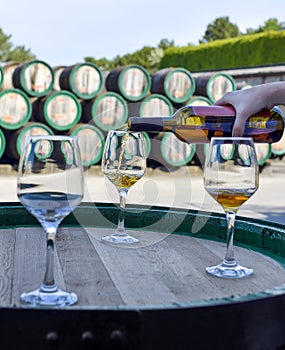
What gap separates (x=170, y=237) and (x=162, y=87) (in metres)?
7.81

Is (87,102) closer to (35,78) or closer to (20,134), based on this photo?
(35,78)

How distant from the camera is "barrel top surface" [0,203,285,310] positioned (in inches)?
44.4

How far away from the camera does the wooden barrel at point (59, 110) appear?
8648 mm

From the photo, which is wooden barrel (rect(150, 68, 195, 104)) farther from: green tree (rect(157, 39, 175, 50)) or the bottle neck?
green tree (rect(157, 39, 175, 50))

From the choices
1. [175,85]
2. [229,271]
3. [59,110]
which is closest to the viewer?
[229,271]

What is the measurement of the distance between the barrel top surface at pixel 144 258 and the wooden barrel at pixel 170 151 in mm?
7367

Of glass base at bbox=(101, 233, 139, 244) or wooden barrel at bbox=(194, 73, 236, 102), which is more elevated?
wooden barrel at bbox=(194, 73, 236, 102)

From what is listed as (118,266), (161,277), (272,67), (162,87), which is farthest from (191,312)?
(272,67)

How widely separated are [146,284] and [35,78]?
25.6ft

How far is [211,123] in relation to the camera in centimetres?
195

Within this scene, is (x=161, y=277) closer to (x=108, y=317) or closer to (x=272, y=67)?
(x=108, y=317)

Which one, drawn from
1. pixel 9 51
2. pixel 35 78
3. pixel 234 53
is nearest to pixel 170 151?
pixel 35 78

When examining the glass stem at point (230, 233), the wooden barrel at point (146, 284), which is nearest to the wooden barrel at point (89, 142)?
the wooden barrel at point (146, 284)

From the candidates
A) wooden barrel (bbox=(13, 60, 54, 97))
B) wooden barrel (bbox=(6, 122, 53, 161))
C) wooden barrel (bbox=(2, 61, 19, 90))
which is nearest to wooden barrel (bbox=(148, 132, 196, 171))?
wooden barrel (bbox=(6, 122, 53, 161))
